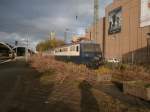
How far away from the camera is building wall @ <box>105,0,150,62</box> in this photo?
36303mm

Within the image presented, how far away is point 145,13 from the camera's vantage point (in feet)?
115

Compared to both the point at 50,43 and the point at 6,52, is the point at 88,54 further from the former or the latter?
the point at 6,52

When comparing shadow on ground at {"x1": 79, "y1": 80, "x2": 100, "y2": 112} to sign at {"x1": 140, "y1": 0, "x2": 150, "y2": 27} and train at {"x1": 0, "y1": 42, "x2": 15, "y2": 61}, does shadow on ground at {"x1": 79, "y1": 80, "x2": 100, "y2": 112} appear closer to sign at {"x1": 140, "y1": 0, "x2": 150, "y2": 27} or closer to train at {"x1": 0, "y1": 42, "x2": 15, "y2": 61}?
sign at {"x1": 140, "y1": 0, "x2": 150, "y2": 27}

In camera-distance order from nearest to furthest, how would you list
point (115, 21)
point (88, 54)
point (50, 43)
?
1. point (88, 54)
2. point (115, 21)
3. point (50, 43)

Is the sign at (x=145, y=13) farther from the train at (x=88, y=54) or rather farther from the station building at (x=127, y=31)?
the train at (x=88, y=54)

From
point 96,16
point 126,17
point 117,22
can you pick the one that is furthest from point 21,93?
point 96,16

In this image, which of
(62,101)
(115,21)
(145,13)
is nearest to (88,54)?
(145,13)

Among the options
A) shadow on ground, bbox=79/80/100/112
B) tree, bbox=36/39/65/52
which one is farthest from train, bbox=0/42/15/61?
shadow on ground, bbox=79/80/100/112

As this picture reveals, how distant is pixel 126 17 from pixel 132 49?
Answer: 20.3 ft

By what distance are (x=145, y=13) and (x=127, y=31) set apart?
22.6ft

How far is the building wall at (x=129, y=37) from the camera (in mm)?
36303

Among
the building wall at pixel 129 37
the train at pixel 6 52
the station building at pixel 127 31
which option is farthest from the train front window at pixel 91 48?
the train at pixel 6 52

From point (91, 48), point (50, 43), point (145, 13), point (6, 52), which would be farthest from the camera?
point (6, 52)

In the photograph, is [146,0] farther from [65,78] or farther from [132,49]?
[65,78]
